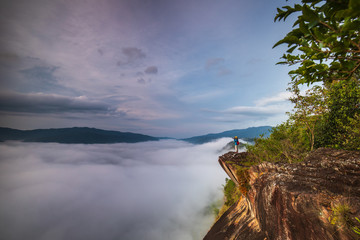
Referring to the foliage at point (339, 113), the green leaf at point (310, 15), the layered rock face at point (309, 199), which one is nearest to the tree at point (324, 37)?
the green leaf at point (310, 15)

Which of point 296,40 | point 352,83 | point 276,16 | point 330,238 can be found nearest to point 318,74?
point 296,40

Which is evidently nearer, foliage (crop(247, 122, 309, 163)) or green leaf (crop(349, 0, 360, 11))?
green leaf (crop(349, 0, 360, 11))

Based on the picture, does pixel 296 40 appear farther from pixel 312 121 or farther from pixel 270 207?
pixel 312 121

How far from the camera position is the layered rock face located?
4.81 meters

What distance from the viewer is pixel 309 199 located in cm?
587

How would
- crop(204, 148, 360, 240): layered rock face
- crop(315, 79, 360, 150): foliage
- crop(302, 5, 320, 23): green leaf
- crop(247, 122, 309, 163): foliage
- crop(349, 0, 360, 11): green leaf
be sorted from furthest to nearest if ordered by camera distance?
crop(247, 122, 309, 163): foliage
crop(315, 79, 360, 150): foliage
crop(204, 148, 360, 240): layered rock face
crop(302, 5, 320, 23): green leaf
crop(349, 0, 360, 11): green leaf

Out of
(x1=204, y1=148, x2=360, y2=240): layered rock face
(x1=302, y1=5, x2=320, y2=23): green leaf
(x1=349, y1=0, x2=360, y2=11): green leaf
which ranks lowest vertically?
(x1=204, y1=148, x2=360, y2=240): layered rock face

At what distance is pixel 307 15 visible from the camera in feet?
8.07

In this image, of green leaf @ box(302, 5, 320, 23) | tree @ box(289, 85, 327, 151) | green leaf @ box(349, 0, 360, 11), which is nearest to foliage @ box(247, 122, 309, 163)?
tree @ box(289, 85, 327, 151)

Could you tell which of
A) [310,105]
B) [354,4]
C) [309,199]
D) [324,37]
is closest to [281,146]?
[310,105]

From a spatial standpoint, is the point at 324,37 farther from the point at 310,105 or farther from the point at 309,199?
the point at 310,105

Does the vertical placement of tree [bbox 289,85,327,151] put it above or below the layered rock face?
above

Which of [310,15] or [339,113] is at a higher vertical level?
[339,113]

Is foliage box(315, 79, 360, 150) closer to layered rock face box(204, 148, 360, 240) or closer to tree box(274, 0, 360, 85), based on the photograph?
layered rock face box(204, 148, 360, 240)
